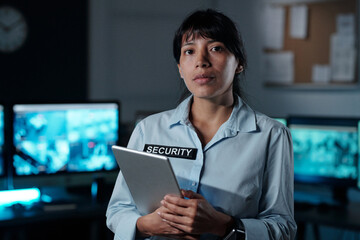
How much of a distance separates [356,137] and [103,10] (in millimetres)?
2503

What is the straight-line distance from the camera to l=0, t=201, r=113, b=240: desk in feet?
7.20

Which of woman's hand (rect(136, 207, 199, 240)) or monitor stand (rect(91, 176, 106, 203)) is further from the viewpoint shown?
monitor stand (rect(91, 176, 106, 203))

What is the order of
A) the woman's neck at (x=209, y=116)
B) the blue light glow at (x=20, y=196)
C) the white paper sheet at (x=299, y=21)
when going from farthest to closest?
the white paper sheet at (x=299, y=21) → the blue light glow at (x=20, y=196) → the woman's neck at (x=209, y=116)

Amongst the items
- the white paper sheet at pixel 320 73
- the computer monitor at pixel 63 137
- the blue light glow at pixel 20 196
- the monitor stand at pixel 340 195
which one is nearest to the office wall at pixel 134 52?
the white paper sheet at pixel 320 73

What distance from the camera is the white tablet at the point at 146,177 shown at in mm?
1172

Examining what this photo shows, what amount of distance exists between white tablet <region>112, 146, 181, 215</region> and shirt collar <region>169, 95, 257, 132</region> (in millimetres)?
206

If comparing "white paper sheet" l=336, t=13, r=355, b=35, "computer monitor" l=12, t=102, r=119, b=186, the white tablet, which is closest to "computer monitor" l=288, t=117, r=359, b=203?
"computer monitor" l=12, t=102, r=119, b=186

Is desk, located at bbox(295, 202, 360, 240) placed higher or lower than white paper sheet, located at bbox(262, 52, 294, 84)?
lower

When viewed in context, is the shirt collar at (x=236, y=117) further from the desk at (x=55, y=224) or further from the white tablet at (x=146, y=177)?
the desk at (x=55, y=224)

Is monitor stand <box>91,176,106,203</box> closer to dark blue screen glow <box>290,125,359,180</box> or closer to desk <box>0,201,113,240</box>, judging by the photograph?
desk <box>0,201,113,240</box>

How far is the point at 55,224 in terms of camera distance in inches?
117

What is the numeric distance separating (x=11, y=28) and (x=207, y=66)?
9.46ft

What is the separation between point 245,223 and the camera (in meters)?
1.23

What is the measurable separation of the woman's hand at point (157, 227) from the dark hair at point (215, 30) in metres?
0.49
